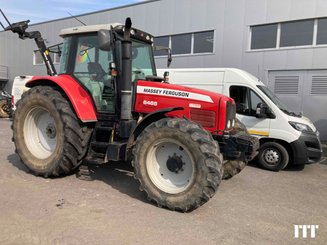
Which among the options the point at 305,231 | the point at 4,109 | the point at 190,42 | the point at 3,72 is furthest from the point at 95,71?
the point at 3,72

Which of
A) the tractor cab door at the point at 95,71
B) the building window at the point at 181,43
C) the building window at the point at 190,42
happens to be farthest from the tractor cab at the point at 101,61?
the building window at the point at 181,43

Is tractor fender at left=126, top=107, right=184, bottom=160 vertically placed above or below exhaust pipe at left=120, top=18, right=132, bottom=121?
below

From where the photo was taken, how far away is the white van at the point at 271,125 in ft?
23.6

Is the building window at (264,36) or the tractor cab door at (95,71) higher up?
the building window at (264,36)

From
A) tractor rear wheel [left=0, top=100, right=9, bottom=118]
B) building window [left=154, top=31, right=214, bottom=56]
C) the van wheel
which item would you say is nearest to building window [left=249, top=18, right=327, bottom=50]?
building window [left=154, top=31, right=214, bottom=56]

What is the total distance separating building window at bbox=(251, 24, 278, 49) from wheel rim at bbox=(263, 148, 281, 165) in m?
6.06

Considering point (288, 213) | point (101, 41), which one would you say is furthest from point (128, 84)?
point (288, 213)

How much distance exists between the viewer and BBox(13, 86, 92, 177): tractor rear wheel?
513cm

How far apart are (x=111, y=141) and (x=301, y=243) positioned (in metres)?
3.02

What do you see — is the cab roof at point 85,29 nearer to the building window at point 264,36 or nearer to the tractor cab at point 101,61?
the tractor cab at point 101,61

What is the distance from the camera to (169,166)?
4.50m

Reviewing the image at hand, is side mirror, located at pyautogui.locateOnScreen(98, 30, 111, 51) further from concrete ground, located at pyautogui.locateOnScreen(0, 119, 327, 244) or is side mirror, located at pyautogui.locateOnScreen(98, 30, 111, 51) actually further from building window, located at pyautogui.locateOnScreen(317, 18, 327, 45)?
building window, located at pyautogui.locateOnScreen(317, 18, 327, 45)

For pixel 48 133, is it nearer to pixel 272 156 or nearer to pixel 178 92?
pixel 178 92

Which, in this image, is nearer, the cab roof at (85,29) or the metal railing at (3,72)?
the cab roof at (85,29)
